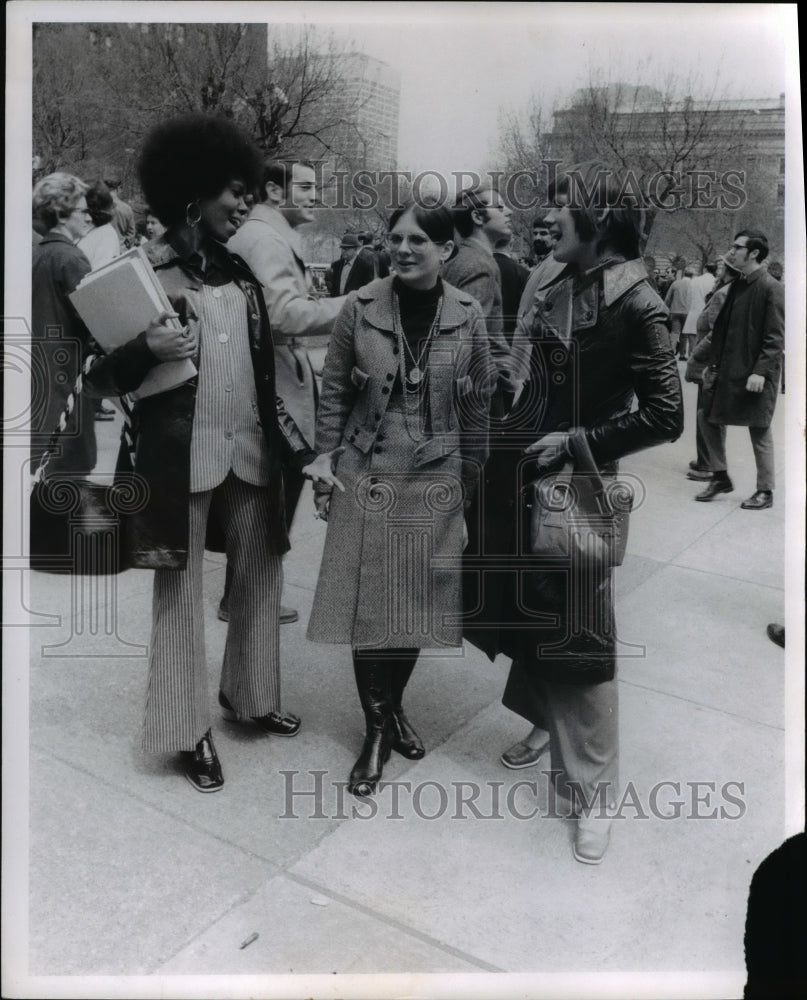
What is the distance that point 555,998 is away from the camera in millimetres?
3771

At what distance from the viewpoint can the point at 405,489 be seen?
12.6ft

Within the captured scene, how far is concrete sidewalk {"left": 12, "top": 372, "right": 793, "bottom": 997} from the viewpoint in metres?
3.76

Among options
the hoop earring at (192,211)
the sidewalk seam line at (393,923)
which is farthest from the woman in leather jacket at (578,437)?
the hoop earring at (192,211)

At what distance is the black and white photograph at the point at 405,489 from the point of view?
12.2 ft

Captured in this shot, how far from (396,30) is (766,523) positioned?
6.15 ft

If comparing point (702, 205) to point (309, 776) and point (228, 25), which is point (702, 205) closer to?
point (228, 25)

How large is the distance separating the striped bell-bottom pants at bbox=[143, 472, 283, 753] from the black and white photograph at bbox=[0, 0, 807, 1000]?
0.01 m

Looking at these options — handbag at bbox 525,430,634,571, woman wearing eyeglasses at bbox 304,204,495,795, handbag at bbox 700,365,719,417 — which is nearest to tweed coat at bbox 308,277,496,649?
woman wearing eyeglasses at bbox 304,204,495,795

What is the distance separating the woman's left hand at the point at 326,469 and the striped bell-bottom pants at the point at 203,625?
0.18m

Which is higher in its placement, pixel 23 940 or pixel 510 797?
pixel 510 797

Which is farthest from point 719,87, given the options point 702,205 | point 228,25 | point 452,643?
point 452,643

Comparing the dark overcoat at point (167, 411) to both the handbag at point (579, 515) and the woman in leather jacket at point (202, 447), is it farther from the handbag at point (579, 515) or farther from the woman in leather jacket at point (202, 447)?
the handbag at point (579, 515)

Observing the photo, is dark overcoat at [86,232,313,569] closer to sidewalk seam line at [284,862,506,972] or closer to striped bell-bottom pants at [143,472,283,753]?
striped bell-bottom pants at [143,472,283,753]

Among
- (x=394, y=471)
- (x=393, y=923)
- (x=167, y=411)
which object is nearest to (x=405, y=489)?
(x=394, y=471)
